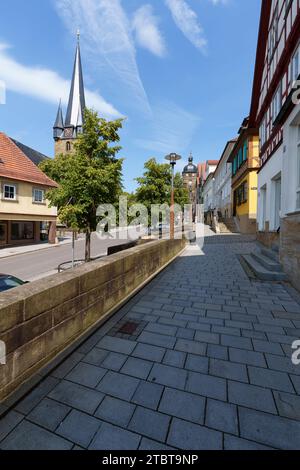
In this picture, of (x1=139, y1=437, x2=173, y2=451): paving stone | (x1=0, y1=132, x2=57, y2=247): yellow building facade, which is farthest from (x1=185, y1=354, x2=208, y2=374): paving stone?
(x1=0, y1=132, x2=57, y2=247): yellow building facade

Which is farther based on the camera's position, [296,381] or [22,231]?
[22,231]

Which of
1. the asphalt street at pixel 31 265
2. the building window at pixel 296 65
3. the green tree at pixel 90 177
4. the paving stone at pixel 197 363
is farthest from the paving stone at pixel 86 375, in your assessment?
the asphalt street at pixel 31 265

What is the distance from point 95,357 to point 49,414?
0.89m

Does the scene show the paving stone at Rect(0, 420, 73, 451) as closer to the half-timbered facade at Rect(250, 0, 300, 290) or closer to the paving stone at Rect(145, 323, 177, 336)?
the paving stone at Rect(145, 323, 177, 336)

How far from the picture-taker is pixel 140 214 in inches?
691

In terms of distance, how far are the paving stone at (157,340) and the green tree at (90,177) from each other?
821cm

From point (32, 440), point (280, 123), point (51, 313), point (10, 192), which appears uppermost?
point (280, 123)

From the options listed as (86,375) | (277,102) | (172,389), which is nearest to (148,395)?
(172,389)

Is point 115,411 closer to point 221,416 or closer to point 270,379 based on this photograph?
point 221,416

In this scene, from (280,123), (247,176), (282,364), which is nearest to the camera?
(282,364)

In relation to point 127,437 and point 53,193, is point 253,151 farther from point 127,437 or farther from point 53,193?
point 127,437

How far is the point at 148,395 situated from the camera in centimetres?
227

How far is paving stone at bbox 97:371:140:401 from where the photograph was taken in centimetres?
229

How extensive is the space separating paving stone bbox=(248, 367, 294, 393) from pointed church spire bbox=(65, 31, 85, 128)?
65.0m
